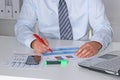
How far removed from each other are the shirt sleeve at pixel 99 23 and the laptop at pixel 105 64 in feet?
0.86

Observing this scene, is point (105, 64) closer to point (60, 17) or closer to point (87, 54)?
point (87, 54)

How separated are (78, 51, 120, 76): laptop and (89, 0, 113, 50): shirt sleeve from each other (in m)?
0.26

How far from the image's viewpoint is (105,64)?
0.90 m

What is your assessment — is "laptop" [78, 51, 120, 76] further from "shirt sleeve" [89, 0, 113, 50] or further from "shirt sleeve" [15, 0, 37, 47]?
"shirt sleeve" [15, 0, 37, 47]

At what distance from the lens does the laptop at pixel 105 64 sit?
0.84 meters

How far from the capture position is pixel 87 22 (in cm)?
149

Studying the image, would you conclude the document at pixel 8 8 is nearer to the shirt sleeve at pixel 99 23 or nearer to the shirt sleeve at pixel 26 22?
the shirt sleeve at pixel 26 22

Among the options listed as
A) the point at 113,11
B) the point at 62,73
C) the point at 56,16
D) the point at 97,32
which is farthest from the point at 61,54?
the point at 113,11

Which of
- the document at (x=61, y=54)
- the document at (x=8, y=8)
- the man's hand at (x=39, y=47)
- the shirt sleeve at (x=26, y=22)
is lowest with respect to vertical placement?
the document at (x=61, y=54)

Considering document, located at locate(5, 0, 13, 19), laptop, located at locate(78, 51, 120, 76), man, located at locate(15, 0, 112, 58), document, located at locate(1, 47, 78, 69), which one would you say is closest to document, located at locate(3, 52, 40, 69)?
document, located at locate(1, 47, 78, 69)

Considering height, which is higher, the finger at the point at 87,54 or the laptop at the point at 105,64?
the finger at the point at 87,54

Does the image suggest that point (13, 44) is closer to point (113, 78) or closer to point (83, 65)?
point (83, 65)

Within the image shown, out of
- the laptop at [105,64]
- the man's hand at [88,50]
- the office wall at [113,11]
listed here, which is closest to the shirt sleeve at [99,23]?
the man's hand at [88,50]

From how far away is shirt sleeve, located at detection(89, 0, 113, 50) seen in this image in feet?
4.18
